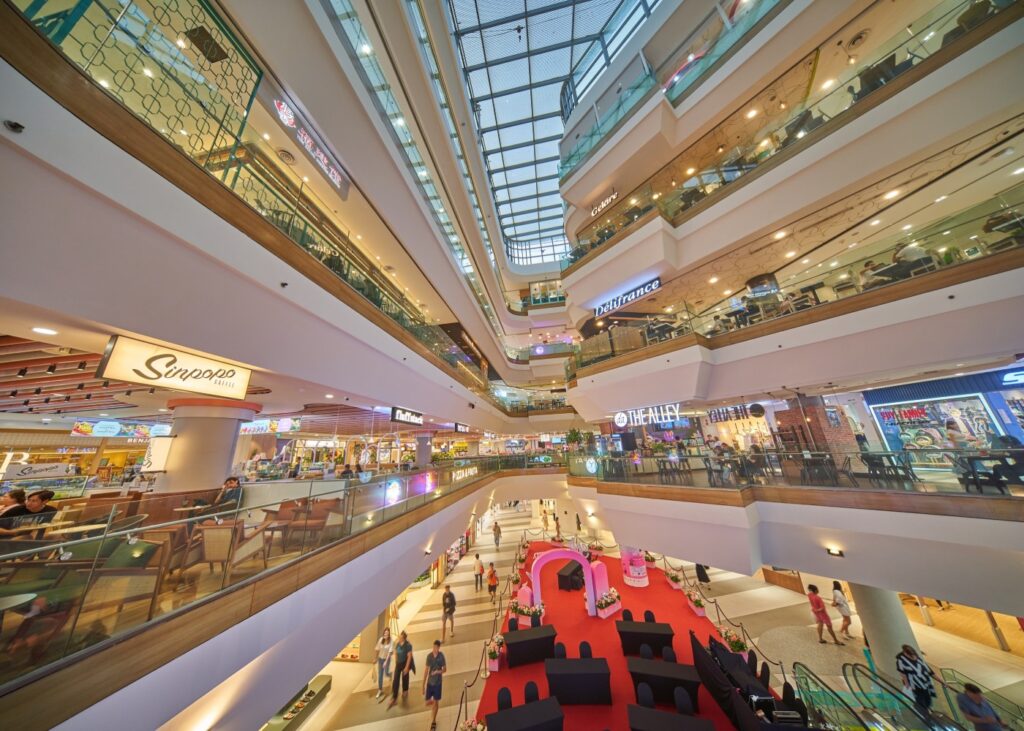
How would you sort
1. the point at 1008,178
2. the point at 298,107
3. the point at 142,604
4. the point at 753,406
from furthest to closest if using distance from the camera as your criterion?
the point at 753,406 → the point at 1008,178 → the point at 298,107 → the point at 142,604

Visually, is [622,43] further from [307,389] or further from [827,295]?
[307,389]

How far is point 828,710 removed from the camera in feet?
19.8

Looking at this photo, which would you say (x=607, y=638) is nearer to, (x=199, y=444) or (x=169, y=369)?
(x=199, y=444)

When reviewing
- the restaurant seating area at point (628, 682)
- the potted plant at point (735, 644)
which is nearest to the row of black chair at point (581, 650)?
the restaurant seating area at point (628, 682)

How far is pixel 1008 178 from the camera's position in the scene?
25.4 ft

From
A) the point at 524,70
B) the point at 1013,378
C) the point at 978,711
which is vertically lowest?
the point at 978,711

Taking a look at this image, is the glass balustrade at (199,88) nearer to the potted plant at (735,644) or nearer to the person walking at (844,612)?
the potted plant at (735,644)

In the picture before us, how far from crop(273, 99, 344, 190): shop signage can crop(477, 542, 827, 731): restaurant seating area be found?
11159mm

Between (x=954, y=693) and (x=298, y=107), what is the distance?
16247 mm

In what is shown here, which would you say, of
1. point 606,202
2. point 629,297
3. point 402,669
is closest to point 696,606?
point 402,669

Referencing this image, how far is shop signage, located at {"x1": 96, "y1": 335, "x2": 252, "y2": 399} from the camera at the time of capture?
148 inches

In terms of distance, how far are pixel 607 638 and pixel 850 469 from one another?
7675 millimetres

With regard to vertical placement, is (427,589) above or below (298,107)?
below

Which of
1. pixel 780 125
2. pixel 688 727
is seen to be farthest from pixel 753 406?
pixel 688 727
